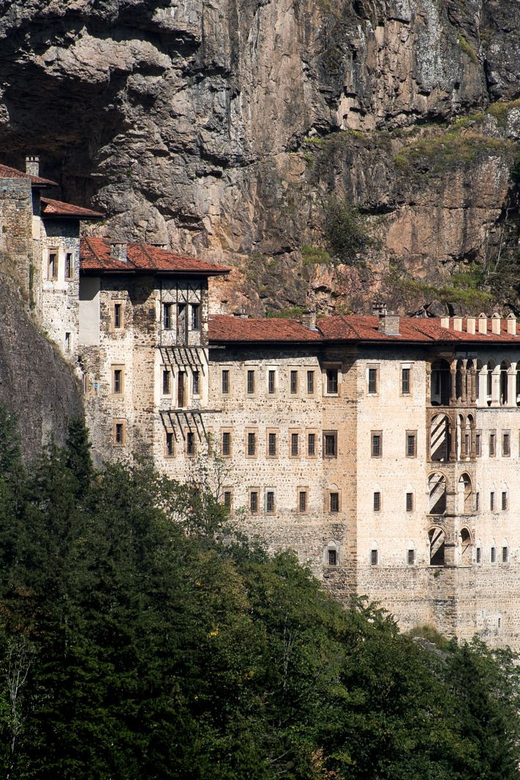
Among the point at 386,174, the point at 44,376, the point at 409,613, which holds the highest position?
the point at 386,174

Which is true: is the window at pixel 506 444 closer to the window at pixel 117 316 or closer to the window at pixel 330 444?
the window at pixel 330 444

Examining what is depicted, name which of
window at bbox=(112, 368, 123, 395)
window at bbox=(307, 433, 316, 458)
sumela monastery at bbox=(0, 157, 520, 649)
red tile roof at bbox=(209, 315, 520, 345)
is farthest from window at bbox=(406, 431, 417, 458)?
window at bbox=(112, 368, 123, 395)

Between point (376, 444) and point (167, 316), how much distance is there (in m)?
12.9

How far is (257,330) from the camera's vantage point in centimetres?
13112

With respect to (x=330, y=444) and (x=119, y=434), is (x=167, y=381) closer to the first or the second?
(x=119, y=434)

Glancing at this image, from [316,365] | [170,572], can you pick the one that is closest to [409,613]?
[316,365]

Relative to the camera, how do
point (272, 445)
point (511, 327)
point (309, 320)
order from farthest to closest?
1. point (511, 327)
2. point (309, 320)
3. point (272, 445)

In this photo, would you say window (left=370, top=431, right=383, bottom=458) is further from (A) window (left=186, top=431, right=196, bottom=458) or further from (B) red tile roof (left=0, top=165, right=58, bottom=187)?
(B) red tile roof (left=0, top=165, right=58, bottom=187)

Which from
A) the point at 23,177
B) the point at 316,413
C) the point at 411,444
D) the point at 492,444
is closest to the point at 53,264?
the point at 23,177

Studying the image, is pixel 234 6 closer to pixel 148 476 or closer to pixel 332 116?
pixel 332 116

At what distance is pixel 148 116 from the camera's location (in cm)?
14162

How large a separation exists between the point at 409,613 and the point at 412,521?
14.7 ft

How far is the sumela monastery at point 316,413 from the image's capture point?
4929 inches

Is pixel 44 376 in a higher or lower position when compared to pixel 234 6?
lower
